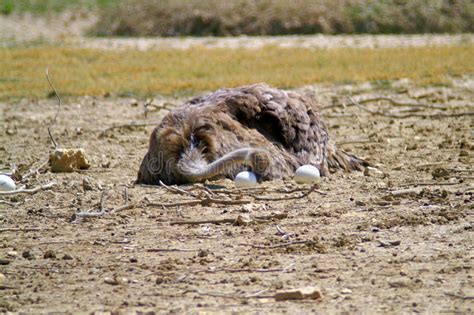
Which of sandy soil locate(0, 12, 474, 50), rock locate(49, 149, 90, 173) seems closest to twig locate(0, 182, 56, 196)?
rock locate(49, 149, 90, 173)

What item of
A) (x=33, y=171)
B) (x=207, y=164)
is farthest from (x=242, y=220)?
(x=33, y=171)

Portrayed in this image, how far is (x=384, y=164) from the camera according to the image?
979cm

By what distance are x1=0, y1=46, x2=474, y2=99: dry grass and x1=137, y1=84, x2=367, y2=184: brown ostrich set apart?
6.23 metres

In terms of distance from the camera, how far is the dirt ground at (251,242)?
565cm

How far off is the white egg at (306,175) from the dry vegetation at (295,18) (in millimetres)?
19828

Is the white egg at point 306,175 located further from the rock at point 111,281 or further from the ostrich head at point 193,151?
the rock at point 111,281

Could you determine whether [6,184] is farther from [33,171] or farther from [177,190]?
[177,190]

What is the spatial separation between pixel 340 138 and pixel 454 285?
5861mm

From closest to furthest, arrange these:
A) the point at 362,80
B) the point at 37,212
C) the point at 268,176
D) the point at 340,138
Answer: the point at 37,212
the point at 268,176
the point at 340,138
the point at 362,80

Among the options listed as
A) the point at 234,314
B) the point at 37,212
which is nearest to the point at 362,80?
the point at 37,212

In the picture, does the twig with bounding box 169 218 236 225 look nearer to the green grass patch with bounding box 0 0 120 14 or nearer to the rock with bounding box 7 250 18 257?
the rock with bounding box 7 250 18 257

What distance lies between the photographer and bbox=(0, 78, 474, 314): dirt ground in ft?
18.5

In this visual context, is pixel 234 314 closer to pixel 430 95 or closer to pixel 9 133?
pixel 9 133

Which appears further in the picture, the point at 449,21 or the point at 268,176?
the point at 449,21
